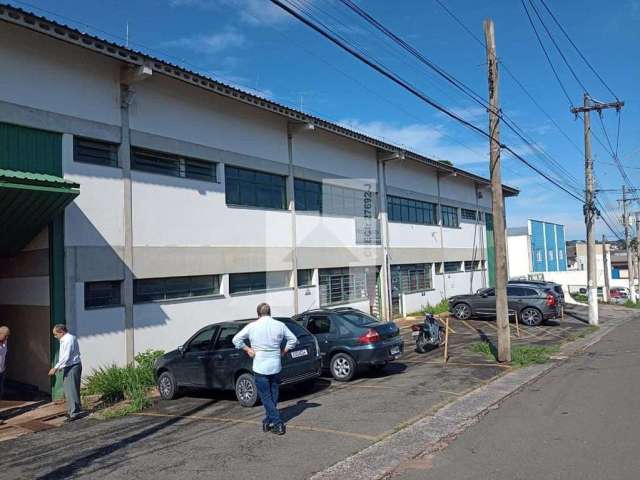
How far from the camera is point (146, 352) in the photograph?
13227 millimetres

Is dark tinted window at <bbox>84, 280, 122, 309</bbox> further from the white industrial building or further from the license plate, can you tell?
the license plate

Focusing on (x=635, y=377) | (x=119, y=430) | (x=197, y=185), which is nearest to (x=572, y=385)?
(x=635, y=377)

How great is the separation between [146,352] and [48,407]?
2.73 m

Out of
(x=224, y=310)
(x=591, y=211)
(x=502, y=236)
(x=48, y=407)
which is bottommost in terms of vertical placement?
(x=48, y=407)

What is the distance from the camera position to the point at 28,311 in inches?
474

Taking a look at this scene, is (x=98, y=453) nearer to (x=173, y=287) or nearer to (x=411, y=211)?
(x=173, y=287)

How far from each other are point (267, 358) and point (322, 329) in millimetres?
4915

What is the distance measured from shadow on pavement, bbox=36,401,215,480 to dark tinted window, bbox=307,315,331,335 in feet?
13.4

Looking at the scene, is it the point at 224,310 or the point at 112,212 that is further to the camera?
the point at 224,310

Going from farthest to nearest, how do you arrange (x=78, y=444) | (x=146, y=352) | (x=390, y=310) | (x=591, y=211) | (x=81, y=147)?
(x=591, y=211) → (x=390, y=310) → (x=146, y=352) → (x=81, y=147) → (x=78, y=444)

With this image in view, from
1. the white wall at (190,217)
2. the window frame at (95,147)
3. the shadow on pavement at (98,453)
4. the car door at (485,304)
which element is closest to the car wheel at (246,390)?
the shadow on pavement at (98,453)

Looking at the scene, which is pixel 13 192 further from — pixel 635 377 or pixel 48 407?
pixel 635 377

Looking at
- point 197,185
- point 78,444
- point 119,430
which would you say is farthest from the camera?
point 197,185

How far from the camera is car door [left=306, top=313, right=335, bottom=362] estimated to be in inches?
476
